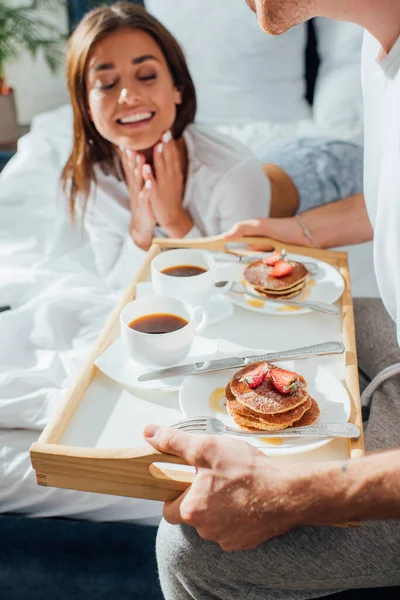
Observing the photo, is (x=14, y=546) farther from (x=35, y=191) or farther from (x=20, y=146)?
(x=20, y=146)

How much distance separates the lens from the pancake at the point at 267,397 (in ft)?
2.67

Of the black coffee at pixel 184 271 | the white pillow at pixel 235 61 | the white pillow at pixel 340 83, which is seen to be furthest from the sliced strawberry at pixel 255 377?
the white pillow at pixel 235 61

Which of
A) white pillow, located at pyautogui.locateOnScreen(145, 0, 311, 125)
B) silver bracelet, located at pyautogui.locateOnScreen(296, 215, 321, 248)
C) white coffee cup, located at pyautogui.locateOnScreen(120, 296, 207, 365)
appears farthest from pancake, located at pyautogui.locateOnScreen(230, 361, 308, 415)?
white pillow, located at pyautogui.locateOnScreen(145, 0, 311, 125)

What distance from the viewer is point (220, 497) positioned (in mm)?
746

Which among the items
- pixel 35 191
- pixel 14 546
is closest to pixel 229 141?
pixel 35 191

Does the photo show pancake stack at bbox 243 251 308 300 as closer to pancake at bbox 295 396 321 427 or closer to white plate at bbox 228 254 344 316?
white plate at bbox 228 254 344 316

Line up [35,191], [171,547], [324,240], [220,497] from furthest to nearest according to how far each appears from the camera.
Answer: [35,191]
[324,240]
[171,547]
[220,497]

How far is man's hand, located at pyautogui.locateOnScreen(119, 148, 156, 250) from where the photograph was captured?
5.54 feet

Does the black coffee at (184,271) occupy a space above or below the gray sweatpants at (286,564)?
above

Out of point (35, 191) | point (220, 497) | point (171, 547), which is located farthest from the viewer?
point (35, 191)

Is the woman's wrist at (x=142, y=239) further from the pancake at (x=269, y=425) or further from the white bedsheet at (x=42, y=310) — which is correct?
the pancake at (x=269, y=425)

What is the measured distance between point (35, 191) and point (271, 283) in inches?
48.7

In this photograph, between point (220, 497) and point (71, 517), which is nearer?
point (220, 497)

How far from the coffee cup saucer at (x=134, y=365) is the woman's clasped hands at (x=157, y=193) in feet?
2.40
